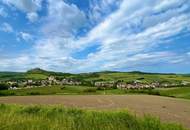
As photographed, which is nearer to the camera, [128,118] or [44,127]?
[44,127]

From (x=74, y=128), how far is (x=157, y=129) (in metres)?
3.29

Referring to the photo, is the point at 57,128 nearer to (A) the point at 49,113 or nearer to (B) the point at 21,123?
(B) the point at 21,123

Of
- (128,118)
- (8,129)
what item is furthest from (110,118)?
(8,129)

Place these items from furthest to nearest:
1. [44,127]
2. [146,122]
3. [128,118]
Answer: [128,118] < [146,122] < [44,127]

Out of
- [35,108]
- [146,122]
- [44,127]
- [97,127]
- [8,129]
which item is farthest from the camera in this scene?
[35,108]

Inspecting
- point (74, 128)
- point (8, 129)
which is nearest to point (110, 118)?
point (74, 128)

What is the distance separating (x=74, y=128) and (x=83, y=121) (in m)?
1.83

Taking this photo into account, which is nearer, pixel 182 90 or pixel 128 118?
pixel 128 118

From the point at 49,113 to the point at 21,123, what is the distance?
17.7 ft

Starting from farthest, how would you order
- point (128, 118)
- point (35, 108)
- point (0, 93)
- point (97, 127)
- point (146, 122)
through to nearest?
1. point (0, 93)
2. point (35, 108)
3. point (128, 118)
4. point (146, 122)
5. point (97, 127)

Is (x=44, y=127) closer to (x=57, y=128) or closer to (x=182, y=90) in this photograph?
(x=57, y=128)

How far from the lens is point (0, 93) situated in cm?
7281

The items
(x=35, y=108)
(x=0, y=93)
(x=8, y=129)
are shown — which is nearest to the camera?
(x=8, y=129)

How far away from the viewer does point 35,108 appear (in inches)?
767
